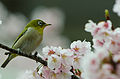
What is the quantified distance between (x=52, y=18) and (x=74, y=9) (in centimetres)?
139

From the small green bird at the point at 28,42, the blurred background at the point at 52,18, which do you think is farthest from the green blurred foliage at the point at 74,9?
the small green bird at the point at 28,42

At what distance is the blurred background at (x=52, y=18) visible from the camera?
3.44 meters

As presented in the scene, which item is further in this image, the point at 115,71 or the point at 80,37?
the point at 80,37

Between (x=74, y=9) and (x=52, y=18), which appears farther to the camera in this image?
(x=74, y=9)

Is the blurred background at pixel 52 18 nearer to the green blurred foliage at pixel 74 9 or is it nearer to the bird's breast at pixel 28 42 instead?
the green blurred foliage at pixel 74 9

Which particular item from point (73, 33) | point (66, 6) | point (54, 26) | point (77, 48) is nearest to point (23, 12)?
point (66, 6)

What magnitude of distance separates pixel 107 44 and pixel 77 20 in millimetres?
4228

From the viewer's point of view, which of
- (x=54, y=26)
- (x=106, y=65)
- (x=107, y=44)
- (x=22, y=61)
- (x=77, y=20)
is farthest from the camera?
(x=77, y=20)

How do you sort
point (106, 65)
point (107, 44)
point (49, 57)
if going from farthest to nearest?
1. point (49, 57)
2. point (107, 44)
3. point (106, 65)

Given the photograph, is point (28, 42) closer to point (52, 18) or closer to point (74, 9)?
point (52, 18)

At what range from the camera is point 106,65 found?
1.58 ft

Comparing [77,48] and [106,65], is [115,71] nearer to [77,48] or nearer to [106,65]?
[106,65]

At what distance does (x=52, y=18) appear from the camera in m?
3.78

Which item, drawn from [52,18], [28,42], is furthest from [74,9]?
[28,42]
